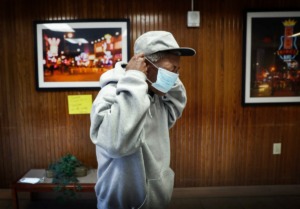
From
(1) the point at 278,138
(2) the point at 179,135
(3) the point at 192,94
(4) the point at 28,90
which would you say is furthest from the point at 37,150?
(1) the point at 278,138

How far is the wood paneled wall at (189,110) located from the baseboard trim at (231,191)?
0.19ft

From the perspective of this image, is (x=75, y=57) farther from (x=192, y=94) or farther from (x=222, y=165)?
(x=222, y=165)

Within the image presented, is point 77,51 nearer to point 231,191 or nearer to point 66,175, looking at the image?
point 66,175

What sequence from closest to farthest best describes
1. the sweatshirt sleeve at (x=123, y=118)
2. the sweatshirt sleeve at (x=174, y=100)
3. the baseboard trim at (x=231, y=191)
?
the sweatshirt sleeve at (x=123, y=118)
the sweatshirt sleeve at (x=174, y=100)
the baseboard trim at (x=231, y=191)

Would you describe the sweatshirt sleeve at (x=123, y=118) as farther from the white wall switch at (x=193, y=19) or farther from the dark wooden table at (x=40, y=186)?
the white wall switch at (x=193, y=19)

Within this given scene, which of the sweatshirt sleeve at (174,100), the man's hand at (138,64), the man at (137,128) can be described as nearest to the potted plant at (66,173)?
the man at (137,128)

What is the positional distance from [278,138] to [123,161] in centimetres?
231

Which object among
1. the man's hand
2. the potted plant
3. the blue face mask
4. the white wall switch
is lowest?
the potted plant

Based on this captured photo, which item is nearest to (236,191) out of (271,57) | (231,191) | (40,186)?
(231,191)

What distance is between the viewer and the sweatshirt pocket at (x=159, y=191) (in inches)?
42.8

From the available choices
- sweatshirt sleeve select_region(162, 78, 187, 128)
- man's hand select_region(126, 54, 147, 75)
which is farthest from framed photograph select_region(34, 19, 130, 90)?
man's hand select_region(126, 54, 147, 75)

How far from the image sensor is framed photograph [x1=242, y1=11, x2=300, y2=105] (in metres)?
2.53

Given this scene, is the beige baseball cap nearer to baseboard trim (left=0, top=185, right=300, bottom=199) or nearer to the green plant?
the green plant

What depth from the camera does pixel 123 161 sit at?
98cm
